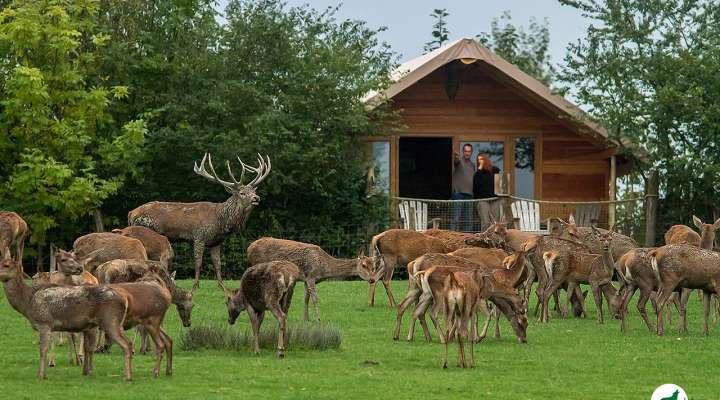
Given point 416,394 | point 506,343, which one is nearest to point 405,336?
point 506,343

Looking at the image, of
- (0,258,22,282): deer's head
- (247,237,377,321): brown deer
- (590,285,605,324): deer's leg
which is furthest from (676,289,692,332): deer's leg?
(0,258,22,282): deer's head

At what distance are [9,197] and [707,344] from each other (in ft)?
56.4

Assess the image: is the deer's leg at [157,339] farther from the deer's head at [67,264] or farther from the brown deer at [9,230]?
the brown deer at [9,230]

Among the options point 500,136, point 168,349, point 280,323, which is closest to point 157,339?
point 168,349

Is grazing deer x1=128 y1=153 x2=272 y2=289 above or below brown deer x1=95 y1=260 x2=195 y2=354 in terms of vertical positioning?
above

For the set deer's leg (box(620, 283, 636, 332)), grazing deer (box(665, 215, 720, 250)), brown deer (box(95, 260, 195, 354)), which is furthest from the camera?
grazing deer (box(665, 215, 720, 250))

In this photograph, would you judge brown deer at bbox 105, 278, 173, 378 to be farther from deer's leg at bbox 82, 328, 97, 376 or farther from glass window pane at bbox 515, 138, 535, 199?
glass window pane at bbox 515, 138, 535, 199

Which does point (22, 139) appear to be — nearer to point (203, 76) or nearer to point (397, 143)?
point (203, 76)

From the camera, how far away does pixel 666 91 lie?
34.4 meters

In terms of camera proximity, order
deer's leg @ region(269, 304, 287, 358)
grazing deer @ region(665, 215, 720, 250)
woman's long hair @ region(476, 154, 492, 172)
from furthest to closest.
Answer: woman's long hair @ region(476, 154, 492, 172) → grazing deer @ region(665, 215, 720, 250) → deer's leg @ region(269, 304, 287, 358)

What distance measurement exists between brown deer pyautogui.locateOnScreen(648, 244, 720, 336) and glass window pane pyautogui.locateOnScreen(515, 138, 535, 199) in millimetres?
15583

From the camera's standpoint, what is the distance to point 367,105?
115ft

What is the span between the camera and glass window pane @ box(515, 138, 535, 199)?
3759cm

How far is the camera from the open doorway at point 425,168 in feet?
125
